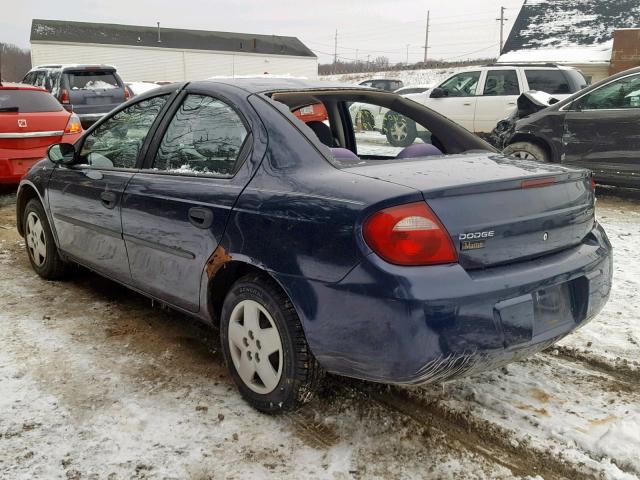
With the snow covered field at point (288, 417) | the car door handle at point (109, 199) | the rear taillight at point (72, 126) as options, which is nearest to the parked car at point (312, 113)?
the car door handle at point (109, 199)

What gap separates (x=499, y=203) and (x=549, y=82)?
1072cm

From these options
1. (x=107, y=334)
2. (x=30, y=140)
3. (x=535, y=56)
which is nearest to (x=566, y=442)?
(x=107, y=334)

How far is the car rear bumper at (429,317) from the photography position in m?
2.12

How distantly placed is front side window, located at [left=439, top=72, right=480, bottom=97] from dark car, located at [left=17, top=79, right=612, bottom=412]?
9771 mm

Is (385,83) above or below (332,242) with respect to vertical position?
above

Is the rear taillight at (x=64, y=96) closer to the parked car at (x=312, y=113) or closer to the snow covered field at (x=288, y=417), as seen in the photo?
the snow covered field at (x=288, y=417)

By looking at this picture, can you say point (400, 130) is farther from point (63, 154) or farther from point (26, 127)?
point (26, 127)

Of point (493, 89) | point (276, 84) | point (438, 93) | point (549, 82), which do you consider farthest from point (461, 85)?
point (276, 84)

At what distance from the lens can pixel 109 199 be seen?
353cm

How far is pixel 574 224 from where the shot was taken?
8.68 ft

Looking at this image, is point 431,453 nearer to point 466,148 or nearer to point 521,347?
point 521,347

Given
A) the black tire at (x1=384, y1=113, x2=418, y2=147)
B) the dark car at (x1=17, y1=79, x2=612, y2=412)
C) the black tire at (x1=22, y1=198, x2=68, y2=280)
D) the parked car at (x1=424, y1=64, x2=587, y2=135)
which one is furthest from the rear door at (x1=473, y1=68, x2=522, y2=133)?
the black tire at (x1=22, y1=198, x2=68, y2=280)

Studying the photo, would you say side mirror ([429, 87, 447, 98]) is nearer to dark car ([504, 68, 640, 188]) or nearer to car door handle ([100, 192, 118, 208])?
dark car ([504, 68, 640, 188])

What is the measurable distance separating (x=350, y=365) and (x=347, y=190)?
68cm
